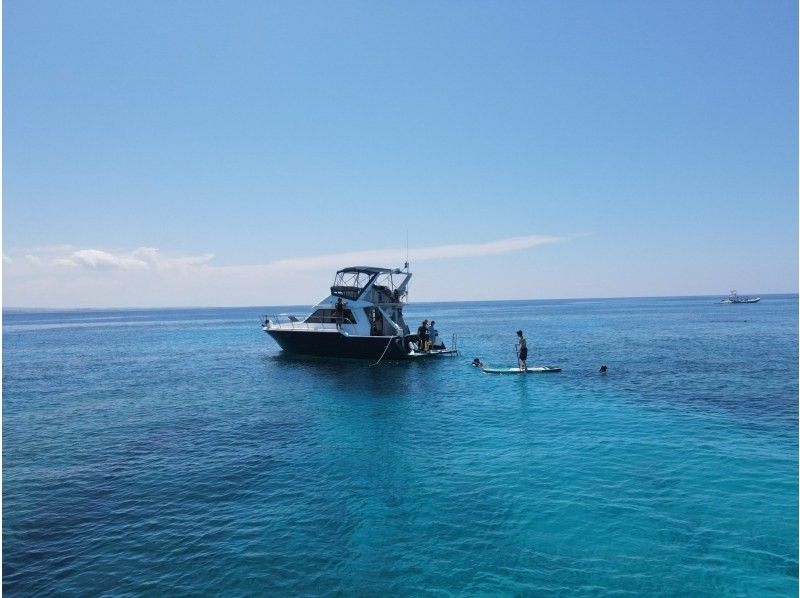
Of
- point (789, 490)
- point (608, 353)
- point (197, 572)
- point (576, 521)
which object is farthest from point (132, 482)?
point (608, 353)

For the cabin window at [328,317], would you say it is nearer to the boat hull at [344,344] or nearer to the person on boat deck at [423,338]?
the boat hull at [344,344]

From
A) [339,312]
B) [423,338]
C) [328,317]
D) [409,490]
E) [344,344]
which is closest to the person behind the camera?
[409,490]

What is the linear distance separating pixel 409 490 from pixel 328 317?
28.6 meters

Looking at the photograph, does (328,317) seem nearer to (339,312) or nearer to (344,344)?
(339,312)

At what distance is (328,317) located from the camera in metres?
42.8

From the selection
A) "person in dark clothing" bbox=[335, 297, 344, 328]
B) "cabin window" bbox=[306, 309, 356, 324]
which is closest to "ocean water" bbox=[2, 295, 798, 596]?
"person in dark clothing" bbox=[335, 297, 344, 328]

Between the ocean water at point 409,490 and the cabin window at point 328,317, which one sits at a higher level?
the cabin window at point 328,317

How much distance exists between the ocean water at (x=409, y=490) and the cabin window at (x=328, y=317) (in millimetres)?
10957

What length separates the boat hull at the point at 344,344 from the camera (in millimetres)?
41406

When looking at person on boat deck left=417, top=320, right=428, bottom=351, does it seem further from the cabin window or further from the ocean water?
the ocean water

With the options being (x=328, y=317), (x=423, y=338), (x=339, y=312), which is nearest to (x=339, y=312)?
(x=339, y=312)

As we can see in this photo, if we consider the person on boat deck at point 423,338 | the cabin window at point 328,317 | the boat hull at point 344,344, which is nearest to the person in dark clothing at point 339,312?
the cabin window at point 328,317

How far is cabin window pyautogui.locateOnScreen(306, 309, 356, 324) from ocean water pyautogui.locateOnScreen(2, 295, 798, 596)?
1096 cm

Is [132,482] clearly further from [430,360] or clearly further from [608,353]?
[608,353]
